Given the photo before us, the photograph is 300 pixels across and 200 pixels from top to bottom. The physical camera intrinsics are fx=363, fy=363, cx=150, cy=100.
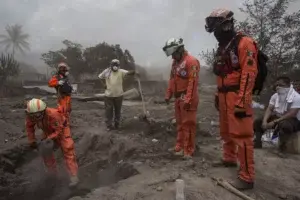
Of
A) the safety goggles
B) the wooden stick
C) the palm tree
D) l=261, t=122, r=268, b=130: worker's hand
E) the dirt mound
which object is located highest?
the palm tree

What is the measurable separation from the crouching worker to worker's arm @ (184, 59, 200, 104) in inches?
69.6

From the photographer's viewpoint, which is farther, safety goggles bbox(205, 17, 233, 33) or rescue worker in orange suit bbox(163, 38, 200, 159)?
rescue worker in orange suit bbox(163, 38, 200, 159)

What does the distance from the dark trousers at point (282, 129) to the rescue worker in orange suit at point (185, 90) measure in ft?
5.13

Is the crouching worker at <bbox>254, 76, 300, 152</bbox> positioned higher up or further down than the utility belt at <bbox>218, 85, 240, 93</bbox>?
further down

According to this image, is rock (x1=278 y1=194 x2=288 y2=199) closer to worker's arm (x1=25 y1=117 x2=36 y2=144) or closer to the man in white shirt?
worker's arm (x1=25 y1=117 x2=36 y2=144)

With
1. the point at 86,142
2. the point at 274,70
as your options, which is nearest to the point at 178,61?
the point at 86,142

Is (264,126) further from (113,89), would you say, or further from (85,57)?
(85,57)

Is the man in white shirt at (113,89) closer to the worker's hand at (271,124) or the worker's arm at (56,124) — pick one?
the worker's arm at (56,124)

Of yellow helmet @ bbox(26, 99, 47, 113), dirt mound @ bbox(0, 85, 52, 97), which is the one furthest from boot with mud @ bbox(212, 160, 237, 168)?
dirt mound @ bbox(0, 85, 52, 97)

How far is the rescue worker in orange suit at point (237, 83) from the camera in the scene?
419 cm

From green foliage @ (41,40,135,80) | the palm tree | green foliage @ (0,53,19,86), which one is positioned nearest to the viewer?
green foliage @ (0,53,19,86)

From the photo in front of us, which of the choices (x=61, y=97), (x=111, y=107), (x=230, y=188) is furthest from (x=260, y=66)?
(x=111, y=107)

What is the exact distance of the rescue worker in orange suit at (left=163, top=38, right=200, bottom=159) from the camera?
557 cm

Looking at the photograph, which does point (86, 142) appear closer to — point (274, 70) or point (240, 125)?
point (240, 125)
